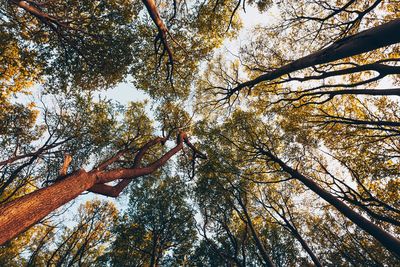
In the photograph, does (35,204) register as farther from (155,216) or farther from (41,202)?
(155,216)

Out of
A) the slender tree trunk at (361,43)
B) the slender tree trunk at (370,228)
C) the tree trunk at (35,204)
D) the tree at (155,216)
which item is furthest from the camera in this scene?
the tree at (155,216)

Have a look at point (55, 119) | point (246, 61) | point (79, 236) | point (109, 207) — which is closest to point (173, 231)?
point (109, 207)

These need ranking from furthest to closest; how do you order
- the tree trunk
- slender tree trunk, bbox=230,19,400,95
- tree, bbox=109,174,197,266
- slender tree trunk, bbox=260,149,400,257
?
tree, bbox=109,174,197,266 → slender tree trunk, bbox=260,149,400,257 → slender tree trunk, bbox=230,19,400,95 → the tree trunk

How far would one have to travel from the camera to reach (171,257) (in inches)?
752

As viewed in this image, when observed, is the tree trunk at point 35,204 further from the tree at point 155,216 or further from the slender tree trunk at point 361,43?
the tree at point 155,216

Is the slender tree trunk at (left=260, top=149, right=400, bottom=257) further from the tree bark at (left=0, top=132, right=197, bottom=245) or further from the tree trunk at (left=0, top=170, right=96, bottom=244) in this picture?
the tree trunk at (left=0, top=170, right=96, bottom=244)

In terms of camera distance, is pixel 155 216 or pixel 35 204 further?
pixel 155 216

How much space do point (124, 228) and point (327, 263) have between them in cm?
2058

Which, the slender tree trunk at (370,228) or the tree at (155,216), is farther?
the tree at (155,216)

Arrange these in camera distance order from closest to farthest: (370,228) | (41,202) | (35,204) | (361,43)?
(35,204) < (41,202) < (361,43) < (370,228)

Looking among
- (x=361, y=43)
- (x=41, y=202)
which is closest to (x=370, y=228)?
(x=361, y=43)

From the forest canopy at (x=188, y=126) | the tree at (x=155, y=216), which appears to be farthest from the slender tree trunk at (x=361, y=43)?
the tree at (x=155, y=216)

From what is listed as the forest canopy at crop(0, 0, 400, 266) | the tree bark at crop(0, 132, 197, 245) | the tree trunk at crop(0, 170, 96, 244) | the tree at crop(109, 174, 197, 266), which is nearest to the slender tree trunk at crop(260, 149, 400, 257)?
the forest canopy at crop(0, 0, 400, 266)

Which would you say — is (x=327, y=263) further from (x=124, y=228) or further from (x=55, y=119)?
(x=55, y=119)
